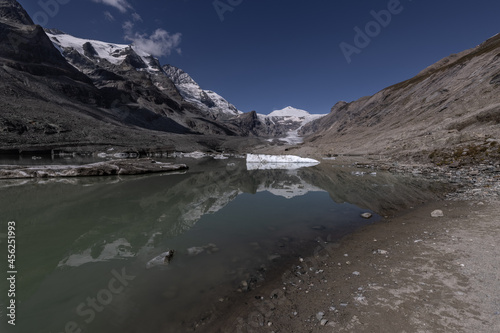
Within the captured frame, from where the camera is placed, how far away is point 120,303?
5.35m

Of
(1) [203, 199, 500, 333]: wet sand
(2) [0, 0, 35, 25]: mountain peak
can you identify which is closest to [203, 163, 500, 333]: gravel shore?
(1) [203, 199, 500, 333]: wet sand

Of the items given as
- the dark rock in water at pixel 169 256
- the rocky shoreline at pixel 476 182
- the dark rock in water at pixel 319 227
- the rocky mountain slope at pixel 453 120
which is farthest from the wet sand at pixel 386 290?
the rocky mountain slope at pixel 453 120

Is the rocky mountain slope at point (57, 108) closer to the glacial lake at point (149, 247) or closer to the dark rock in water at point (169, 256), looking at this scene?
the glacial lake at point (149, 247)

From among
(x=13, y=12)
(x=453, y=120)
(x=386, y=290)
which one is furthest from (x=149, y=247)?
(x=13, y=12)

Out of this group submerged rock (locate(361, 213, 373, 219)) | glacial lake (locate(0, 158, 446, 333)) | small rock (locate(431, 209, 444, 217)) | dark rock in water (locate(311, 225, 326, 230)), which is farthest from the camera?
submerged rock (locate(361, 213, 373, 219))

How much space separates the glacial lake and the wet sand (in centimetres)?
81

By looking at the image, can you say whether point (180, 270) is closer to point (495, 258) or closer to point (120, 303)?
point (120, 303)

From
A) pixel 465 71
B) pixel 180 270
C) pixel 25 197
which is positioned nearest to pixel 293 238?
pixel 180 270

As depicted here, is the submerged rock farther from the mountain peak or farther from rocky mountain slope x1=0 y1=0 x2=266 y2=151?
the mountain peak

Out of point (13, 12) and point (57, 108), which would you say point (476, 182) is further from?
point (13, 12)

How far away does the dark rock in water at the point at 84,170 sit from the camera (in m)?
22.7

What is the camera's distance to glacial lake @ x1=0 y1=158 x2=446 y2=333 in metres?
5.08

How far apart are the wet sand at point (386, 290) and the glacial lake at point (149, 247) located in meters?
0.81

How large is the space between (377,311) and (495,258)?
428 centimetres
